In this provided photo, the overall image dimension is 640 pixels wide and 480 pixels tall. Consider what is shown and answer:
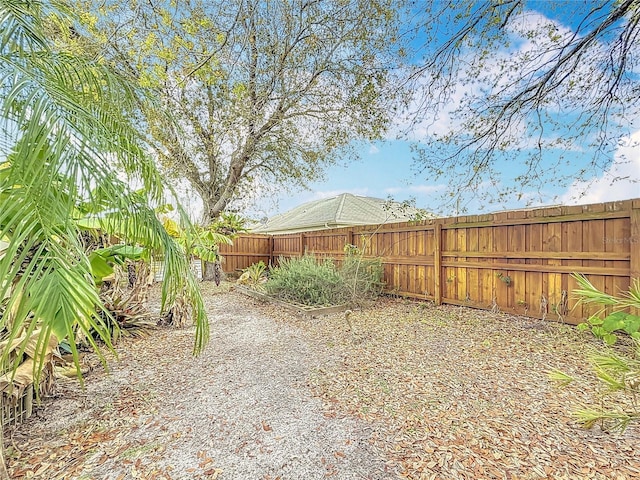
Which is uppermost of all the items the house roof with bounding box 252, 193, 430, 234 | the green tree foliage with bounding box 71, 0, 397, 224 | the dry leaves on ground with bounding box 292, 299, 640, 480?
the green tree foliage with bounding box 71, 0, 397, 224

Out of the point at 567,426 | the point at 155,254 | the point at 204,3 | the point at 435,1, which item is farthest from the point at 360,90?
the point at 567,426

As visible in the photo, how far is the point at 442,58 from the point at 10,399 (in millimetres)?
6235

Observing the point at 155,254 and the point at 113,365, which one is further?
the point at 113,365

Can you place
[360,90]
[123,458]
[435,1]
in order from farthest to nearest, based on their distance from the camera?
[360,90], [435,1], [123,458]

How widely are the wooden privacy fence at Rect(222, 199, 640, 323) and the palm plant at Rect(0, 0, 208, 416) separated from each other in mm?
4959

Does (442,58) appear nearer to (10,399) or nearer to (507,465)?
(507,465)

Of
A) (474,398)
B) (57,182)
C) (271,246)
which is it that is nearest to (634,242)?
(474,398)

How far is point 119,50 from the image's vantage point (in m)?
4.75

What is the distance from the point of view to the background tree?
163 inches

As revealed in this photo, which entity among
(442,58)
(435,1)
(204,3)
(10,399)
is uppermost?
(204,3)

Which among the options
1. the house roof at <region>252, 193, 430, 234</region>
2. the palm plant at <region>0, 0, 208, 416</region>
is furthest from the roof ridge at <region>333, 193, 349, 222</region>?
the palm plant at <region>0, 0, 208, 416</region>

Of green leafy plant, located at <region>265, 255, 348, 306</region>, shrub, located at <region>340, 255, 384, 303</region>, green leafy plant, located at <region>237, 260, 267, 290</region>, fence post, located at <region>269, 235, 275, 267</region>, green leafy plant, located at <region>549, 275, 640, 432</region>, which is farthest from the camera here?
fence post, located at <region>269, 235, 275, 267</region>

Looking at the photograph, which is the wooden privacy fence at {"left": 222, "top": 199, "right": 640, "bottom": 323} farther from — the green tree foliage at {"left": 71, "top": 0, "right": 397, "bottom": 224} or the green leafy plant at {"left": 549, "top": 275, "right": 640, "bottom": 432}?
the green tree foliage at {"left": 71, "top": 0, "right": 397, "bottom": 224}

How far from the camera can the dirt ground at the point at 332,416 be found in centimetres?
184
